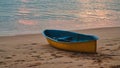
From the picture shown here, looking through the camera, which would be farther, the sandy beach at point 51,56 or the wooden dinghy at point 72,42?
the wooden dinghy at point 72,42

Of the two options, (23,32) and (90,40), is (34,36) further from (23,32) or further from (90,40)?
(90,40)

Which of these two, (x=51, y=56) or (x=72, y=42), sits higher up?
(x=72, y=42)

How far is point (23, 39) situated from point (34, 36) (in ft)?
2.79

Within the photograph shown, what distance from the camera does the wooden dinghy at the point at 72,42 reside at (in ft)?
28.0

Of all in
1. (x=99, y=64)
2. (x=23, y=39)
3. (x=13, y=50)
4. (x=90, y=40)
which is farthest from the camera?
(x=23, y=39)

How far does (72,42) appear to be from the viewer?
29.0 feet

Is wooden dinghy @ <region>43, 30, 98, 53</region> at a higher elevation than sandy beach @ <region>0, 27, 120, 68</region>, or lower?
higher

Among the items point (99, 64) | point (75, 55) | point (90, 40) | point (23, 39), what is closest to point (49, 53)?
point (75, 55)

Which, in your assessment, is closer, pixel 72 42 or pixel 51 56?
pixel 51 56

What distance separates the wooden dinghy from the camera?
8528 millimetres

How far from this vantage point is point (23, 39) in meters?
11.9

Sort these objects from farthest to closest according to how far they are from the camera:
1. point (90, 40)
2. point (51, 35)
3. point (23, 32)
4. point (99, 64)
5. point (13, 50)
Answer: point (23, 32)
point (51, 35)
point (13, 50)
point (90, 40)
point (99, 64)

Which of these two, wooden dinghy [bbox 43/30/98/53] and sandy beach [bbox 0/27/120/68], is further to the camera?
wooden dinghy [bbox 43/30/98/53]

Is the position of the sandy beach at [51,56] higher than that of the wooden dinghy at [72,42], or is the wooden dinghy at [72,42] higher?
the wooden dinghy at [72,42]
